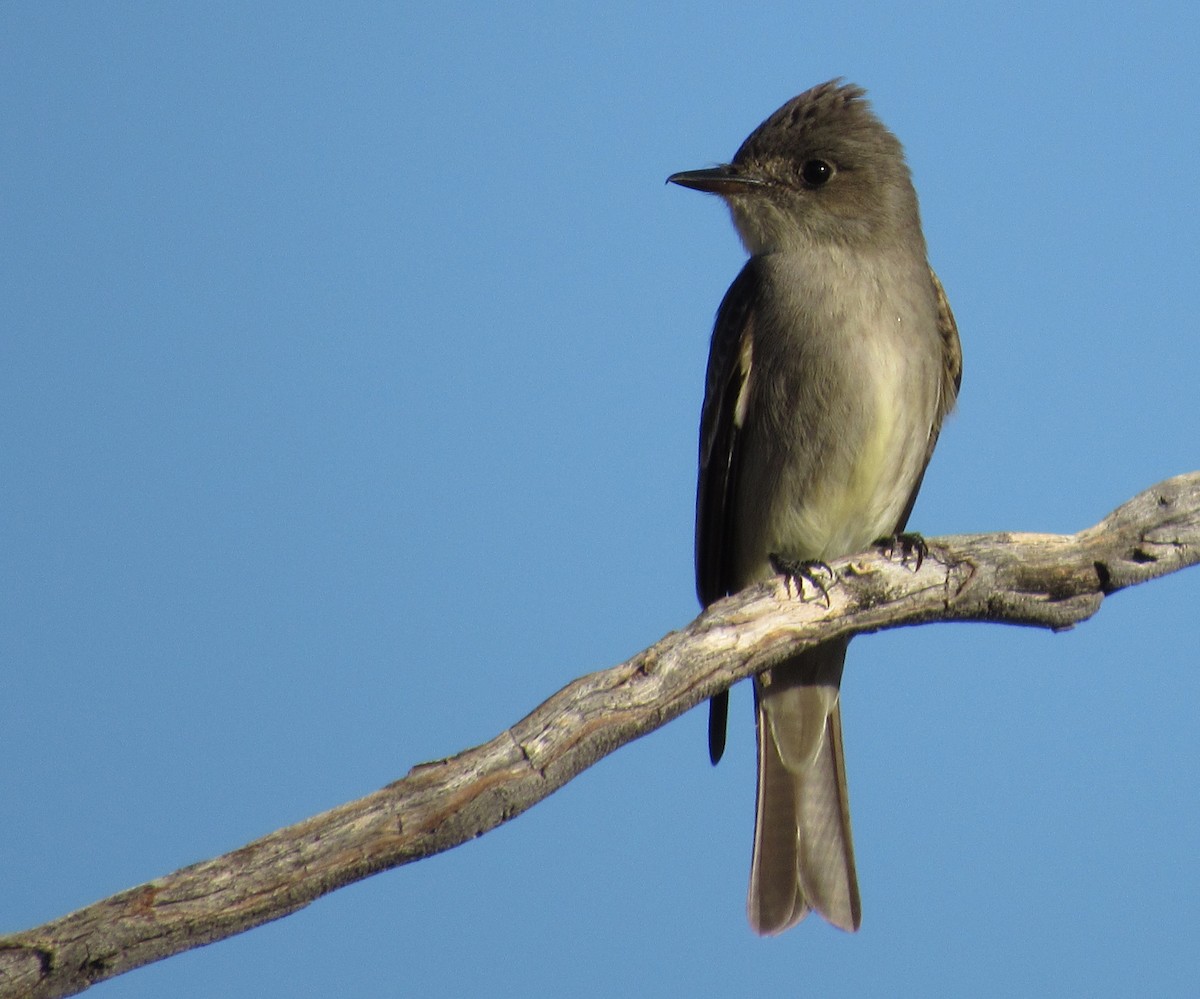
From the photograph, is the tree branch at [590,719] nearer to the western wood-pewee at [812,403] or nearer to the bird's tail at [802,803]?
the western wood-pewee at [812,403]

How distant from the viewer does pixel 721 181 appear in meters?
5.82

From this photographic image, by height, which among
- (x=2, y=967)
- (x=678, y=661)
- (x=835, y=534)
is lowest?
(x=2, y=967)

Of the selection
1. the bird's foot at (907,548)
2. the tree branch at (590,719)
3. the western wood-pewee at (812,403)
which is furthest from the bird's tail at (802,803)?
the tree branch at (590,719)

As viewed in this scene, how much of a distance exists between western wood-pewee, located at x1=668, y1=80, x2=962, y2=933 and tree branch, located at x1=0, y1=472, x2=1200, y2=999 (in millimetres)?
571

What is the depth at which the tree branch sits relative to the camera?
3629mm

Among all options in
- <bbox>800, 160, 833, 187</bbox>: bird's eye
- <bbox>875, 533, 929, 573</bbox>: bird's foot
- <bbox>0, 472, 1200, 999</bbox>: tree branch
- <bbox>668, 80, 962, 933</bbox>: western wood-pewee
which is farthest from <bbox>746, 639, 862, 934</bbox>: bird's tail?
<bbox>800, 160, 833, 187</bbox>: bird's eye

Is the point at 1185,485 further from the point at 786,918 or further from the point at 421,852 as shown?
the point at 421,852

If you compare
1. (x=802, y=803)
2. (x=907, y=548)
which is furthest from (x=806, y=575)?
(x=802, y=803)

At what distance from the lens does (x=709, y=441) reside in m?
5.71

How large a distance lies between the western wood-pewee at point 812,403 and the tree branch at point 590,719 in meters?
0.57

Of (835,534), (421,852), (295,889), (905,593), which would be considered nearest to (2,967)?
(295,889)

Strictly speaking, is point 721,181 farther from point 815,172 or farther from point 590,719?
point 590,719

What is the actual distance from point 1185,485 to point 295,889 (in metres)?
3.06

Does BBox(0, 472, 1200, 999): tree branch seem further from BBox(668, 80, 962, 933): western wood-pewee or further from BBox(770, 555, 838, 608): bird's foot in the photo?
BBox(668, 80, 962, 933): western wood-pewee
